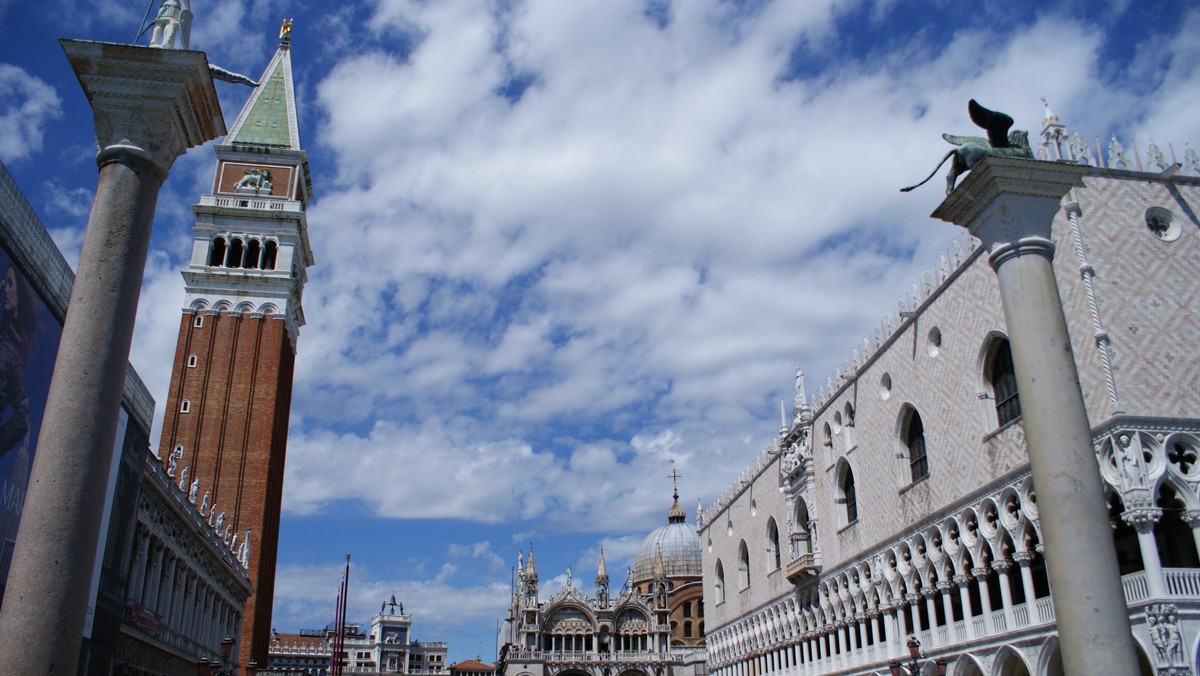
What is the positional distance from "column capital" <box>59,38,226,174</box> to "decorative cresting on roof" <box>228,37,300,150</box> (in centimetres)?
4611

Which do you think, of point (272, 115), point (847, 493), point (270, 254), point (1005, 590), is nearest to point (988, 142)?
point (1005, 590)

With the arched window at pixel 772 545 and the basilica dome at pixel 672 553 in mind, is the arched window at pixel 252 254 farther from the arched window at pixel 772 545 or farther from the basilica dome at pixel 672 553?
the basilica dome at pixel 672 553

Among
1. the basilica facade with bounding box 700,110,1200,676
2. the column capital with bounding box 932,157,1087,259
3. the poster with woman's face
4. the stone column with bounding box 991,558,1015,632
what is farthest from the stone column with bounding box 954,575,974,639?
the poster with woman's face

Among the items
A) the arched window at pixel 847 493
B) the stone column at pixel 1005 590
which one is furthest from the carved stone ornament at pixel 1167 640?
the arched window at pixel 847 493

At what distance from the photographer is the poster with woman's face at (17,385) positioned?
1439 cm

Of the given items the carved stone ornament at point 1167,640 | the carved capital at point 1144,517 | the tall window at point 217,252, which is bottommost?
the carved stone ornament at point 1167,640

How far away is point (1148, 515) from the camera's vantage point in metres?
18.0

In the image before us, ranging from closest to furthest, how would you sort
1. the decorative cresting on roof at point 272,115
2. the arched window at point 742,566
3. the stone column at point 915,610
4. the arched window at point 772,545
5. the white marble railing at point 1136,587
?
1. the white marble railing at point 1136,587
2. the stone column at point 915,610
3. the arched window at point 772,545
4. the arched window at point 742,566
5. the decorative cresting on roof at point 272,115

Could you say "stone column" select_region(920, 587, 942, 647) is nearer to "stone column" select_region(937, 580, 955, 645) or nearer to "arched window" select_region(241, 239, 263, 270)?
"stone column" select_region(937, 580, 955, 645)

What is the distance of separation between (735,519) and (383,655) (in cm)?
5664

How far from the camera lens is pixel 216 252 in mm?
49469

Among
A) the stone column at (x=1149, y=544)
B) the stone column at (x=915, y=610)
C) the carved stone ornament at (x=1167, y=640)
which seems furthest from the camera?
the stone column at (x=915, y=610)

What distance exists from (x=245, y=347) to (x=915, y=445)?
3334cm

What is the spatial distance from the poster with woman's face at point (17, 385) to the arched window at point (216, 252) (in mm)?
34939
